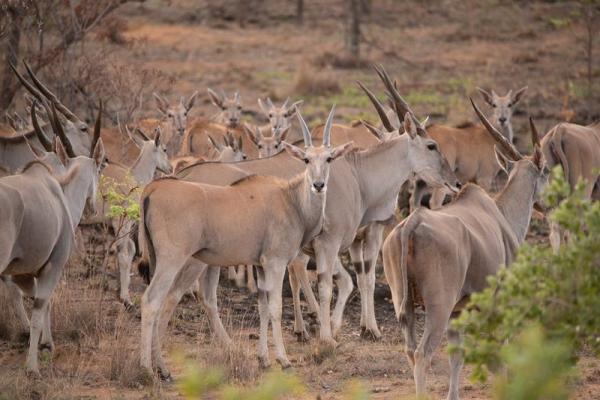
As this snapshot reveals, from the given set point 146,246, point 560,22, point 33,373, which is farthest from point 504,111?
point 560,22

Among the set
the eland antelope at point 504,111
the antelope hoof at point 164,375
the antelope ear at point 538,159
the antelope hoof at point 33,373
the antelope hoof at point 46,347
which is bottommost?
the antelope hoof at point 164,375

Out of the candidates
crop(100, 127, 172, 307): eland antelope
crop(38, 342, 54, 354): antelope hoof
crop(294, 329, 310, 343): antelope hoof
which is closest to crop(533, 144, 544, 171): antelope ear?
crop(294, 329, 310, 343): antelope hoof

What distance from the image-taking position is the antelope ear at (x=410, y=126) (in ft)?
29.5

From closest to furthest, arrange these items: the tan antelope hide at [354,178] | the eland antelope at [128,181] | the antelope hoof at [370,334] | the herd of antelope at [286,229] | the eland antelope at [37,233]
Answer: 1. the herd of antelope at [286,229]
2. the eland antelope at [37,233]
3. the tan antelope hide at [354,178]
4. the antelope hoof at [370,334]
5. the eland antelope at [128,181]

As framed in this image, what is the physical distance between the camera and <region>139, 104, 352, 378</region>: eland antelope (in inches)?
282

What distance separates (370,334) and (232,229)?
197cm

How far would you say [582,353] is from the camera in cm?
839

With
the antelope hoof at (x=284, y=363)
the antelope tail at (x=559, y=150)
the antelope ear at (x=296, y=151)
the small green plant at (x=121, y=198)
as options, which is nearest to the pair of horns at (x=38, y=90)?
the small green plant at (x=121, y=198)

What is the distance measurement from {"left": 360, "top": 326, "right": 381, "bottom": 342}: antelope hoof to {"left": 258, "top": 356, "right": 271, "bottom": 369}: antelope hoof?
1.36 metres

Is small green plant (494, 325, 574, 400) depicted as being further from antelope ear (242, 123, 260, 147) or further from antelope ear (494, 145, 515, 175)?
antelope ear (242, 123, 260, 147)

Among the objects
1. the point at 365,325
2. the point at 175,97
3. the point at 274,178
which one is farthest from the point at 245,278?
the point at 175,97

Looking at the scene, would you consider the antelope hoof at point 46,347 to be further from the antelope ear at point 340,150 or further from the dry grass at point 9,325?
the antelope ear at point 340,150

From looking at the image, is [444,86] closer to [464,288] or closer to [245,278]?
[245,278]

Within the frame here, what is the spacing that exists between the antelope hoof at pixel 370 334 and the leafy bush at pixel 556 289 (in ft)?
12.7
